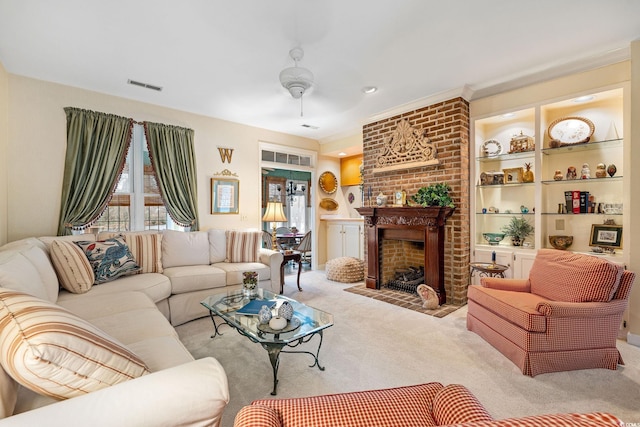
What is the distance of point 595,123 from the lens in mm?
3072

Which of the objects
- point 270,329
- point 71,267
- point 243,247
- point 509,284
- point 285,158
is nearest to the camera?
point 270,329

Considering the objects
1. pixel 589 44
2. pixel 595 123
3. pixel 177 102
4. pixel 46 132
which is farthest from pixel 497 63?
pixel 46 132

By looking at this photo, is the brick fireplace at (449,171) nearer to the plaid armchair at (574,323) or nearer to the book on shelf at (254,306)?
the plaid armchair at (574,323)

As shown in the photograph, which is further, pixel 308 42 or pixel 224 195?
pixel 224 195

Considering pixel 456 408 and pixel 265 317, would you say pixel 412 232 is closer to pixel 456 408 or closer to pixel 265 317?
pixel 265 317

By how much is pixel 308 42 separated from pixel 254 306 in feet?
7.54

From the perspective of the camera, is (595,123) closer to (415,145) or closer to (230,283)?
(415,145)

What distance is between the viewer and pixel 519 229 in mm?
3518

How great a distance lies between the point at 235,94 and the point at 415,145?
8.16 ft

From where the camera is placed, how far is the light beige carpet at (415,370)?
177 centimetres

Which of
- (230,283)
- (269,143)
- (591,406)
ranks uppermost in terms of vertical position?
(269,143)

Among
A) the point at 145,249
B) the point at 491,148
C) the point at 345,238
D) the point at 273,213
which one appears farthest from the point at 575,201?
the point at 145,249

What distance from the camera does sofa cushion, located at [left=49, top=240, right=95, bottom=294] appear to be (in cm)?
248

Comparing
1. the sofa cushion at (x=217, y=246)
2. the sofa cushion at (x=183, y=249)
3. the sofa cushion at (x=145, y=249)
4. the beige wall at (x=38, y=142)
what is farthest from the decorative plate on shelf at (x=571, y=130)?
the beige wall at (x=38, y=142)
